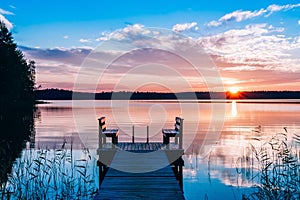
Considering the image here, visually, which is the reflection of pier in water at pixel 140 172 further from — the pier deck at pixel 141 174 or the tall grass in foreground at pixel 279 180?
the tall grass in foreground at pixel 279 180

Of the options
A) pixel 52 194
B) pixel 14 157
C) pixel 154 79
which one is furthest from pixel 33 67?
pixel 52 194

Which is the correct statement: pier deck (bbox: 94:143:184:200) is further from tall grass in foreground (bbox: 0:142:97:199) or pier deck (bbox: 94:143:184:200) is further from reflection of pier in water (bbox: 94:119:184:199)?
tall grass in foreground (bbox: 0:142:97:199)

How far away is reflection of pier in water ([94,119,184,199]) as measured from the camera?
321 inches

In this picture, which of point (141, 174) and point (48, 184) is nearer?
point (48, 184)

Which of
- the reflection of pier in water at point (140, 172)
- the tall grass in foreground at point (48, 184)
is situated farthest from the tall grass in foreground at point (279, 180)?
the tall grass in foreground at point (48, 184)

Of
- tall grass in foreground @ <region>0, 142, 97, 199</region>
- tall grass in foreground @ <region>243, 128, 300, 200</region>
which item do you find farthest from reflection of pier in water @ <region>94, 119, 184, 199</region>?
tall grass in foreground @ <region>243, 128, 300, 200</region>

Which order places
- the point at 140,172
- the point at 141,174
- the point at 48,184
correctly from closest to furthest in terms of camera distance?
the point at 48,184 → the point at 141,174 → the point at 140,172

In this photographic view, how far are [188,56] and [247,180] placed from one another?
10684 mm

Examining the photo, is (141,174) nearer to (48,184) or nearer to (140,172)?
(140,172)

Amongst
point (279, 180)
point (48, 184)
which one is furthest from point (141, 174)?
point (279, 180)

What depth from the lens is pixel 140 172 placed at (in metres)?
10.4

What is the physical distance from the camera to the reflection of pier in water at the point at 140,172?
815cm

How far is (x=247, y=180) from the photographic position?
46.8 feet

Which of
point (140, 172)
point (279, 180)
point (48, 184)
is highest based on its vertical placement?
point (140, 172)
